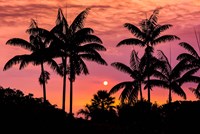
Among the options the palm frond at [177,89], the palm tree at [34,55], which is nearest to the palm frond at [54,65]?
the palm tree at [34,55]

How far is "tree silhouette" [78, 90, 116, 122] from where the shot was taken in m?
62.6

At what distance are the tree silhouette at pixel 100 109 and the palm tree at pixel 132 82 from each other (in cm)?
1437

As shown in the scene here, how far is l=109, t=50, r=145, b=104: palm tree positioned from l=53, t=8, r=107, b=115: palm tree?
6.59 meters

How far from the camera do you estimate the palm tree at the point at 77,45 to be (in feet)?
133

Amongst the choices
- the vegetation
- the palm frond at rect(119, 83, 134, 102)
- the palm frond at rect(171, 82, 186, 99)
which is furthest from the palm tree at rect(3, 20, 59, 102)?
the palm frond at rect(171, 82, 186, 99)

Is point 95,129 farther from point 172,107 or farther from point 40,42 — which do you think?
point 40,42

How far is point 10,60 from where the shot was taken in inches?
1738

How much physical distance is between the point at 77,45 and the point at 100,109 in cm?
2860

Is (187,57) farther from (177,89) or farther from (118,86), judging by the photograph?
(118,86)

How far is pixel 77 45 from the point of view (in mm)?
42000

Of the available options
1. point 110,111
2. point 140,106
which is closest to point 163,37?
point 140,106

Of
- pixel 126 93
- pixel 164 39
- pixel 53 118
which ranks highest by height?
pixel 164 39

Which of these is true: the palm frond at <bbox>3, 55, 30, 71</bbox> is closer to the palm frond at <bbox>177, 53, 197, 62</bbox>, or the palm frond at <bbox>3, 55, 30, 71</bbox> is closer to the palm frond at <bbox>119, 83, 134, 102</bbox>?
the palm frond at <bbox>119, 83, 134, 102</bbox>

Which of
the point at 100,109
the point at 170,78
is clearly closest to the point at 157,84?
the point at 170,78
